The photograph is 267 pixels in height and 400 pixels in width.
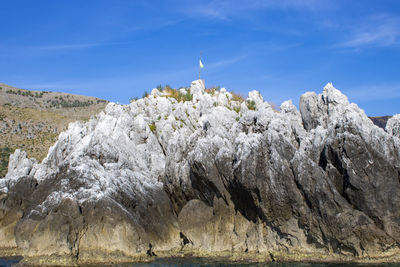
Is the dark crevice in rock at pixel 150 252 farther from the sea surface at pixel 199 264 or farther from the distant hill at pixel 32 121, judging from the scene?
the distant hill at pixel 32 121

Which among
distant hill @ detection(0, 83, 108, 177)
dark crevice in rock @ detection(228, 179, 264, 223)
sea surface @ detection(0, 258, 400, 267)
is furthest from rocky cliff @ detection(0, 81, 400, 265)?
distant hill @ detection(0, 83, 108, 177)

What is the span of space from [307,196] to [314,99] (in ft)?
49.7

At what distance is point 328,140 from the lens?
39.1 metres

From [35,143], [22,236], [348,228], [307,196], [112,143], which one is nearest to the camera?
[348,228]

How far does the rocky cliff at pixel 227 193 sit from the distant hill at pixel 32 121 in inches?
1954

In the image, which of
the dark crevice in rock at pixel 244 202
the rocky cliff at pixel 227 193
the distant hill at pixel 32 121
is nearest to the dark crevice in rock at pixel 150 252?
the rocky cliff at pixel 227 193

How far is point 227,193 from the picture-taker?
142 feet

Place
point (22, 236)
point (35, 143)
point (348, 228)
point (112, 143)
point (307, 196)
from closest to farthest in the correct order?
point (348, 228) < point (307, 196) < point (22, 236) < point (112, 143) < point (35, 143)

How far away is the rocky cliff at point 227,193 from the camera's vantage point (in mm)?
36781

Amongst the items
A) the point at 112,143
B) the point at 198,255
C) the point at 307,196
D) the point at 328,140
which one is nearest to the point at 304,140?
the point at 328,140

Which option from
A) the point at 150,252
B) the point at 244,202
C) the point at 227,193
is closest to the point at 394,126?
the point at 244,202

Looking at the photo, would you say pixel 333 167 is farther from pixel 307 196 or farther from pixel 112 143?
pixel 112 143

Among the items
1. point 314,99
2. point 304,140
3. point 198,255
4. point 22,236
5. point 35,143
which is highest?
point 35,143

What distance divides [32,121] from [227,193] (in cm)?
12050
